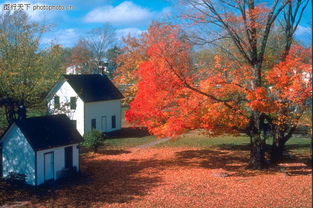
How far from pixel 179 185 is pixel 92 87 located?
2180 centimetres

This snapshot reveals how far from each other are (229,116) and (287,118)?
301cm

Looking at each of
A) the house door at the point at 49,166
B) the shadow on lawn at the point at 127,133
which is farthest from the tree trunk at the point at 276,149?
the shadow on lawn at the point at 127,133

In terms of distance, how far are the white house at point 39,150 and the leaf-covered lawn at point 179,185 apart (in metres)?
1.03

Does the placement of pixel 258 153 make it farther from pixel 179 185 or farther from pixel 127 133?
pixel 127 133

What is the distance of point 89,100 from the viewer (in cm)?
3531

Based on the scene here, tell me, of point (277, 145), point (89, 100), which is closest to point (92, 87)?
point (89, 100)

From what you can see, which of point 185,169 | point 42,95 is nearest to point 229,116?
point 185,169

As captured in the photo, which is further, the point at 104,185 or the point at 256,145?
the point at 256,145

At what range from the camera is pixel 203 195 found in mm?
16062

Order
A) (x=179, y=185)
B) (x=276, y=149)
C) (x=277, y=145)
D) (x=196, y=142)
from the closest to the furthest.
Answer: (x=179, y=185), (x=276, y=149), (x=277, y=145), (x=196, y=142)

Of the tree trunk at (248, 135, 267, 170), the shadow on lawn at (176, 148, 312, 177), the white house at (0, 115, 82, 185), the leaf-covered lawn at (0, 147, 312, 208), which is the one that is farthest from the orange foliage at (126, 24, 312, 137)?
the white house at (0, 115, 82, 185)

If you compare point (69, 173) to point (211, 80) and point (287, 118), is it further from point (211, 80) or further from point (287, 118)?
point (287, 118)

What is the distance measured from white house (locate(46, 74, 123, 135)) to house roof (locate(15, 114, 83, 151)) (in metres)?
11.1

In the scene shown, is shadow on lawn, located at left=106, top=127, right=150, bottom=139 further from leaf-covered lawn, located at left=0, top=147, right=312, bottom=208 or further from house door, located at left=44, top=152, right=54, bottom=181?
house door, located at left=44, top=152, right=54, bottom=181
